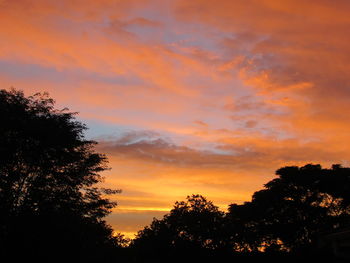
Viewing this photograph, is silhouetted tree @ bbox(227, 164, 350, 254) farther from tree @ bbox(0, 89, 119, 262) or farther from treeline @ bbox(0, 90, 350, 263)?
tree @ bbox(0, 89, 119, 262)

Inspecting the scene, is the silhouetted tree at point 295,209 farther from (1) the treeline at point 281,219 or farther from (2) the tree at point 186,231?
(2) the tree at point 186,231

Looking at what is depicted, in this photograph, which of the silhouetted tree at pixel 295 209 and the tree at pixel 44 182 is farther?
the silhouetted tree at pixel 295 209

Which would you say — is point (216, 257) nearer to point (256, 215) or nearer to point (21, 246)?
point (256, 215)

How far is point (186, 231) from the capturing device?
187 feet

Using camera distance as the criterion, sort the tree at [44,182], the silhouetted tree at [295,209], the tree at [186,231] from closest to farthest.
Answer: the tree at [44,182], the silhouetted tree at [295,209], the tree at [186,231]

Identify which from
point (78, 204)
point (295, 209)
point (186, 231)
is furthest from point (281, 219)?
point (78, 204)

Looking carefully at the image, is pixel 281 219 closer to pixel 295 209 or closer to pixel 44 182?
pixel 295 209

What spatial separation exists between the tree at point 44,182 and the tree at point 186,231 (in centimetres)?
2308

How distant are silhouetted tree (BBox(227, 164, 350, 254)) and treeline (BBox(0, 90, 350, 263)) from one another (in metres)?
0.12

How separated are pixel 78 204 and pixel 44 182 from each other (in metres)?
3.75

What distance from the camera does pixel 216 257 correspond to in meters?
45.8

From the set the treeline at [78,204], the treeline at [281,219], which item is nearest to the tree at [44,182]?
the treeline at [78,204]

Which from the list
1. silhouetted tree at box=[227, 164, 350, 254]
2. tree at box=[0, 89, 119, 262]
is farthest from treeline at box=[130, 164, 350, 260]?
tree at box=[0, 89, 119, 262]

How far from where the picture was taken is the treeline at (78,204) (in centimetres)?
2834
